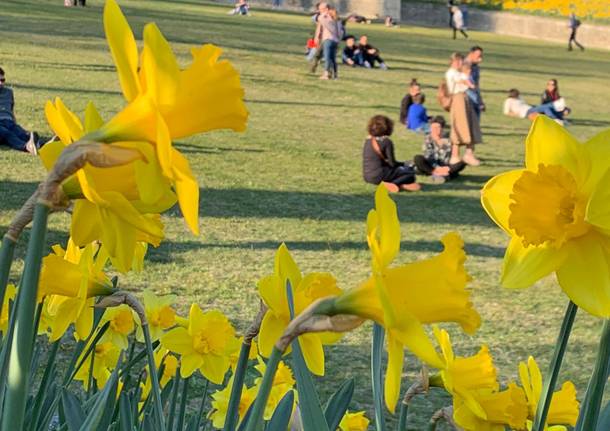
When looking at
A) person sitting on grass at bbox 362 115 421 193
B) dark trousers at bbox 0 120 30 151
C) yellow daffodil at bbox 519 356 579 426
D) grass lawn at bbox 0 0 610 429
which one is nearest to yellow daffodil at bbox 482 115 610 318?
yellow daffodil at bbox 519 356 579 426

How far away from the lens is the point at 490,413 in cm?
135

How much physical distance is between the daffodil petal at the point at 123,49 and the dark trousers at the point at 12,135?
305 inches

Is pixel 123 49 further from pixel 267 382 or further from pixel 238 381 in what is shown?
pixel 238 381

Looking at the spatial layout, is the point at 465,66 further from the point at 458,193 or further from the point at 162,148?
the point at 162,148

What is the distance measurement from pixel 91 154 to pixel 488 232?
6.85 metres

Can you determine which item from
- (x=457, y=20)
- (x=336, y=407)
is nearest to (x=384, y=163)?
(x=336, y=407)

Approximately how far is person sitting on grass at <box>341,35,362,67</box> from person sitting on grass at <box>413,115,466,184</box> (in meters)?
9.79

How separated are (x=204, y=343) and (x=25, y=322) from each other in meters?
1.04

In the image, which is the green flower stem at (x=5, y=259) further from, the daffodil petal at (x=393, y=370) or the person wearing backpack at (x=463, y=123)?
the person wearing backpack at (x=463, y=123)

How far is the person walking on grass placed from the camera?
16.3 metres

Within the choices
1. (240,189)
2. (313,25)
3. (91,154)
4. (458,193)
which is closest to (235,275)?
(240,189)

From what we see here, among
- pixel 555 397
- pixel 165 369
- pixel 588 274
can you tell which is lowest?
pixel 165 369

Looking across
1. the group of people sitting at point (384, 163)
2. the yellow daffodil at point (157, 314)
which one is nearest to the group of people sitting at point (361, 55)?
the group of people sitting at point (384, 163)

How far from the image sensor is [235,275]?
5480 mm
